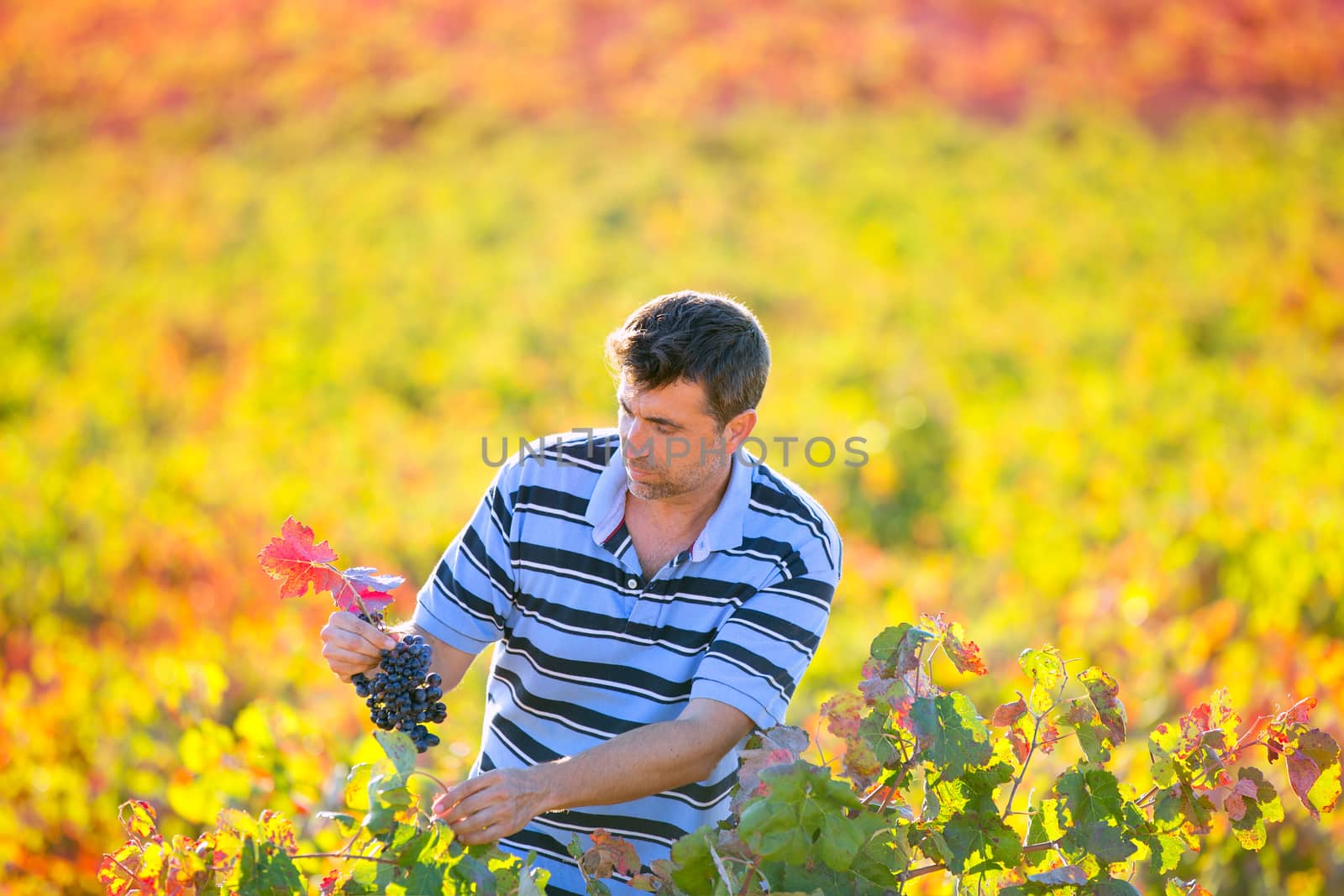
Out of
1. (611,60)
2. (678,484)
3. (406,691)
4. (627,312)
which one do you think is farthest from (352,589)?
(611,60)

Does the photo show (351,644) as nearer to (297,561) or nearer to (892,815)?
(297,561)

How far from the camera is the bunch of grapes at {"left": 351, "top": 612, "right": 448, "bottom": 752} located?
5.27 feet

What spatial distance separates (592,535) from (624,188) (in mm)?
11707

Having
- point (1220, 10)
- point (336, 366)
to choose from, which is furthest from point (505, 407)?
point (1220, 10)

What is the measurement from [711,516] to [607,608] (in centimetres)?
24

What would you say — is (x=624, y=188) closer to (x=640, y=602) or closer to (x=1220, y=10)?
(x=1220, y=10)

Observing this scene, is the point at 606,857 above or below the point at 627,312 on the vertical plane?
below

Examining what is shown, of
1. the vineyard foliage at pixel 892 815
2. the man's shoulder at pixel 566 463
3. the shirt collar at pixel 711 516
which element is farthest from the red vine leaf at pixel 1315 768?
the man's shoulder at pixel 566 463

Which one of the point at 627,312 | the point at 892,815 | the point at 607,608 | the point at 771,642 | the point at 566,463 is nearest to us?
the point at 892,815

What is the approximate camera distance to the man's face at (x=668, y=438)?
5.94 ft

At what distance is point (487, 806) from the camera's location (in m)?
1.51

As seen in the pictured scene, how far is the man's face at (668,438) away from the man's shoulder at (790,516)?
12 centimetres

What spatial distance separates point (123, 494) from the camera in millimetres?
6102

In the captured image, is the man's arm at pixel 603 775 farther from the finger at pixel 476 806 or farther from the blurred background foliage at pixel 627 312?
the blurred background foliage at pixel 627 312
